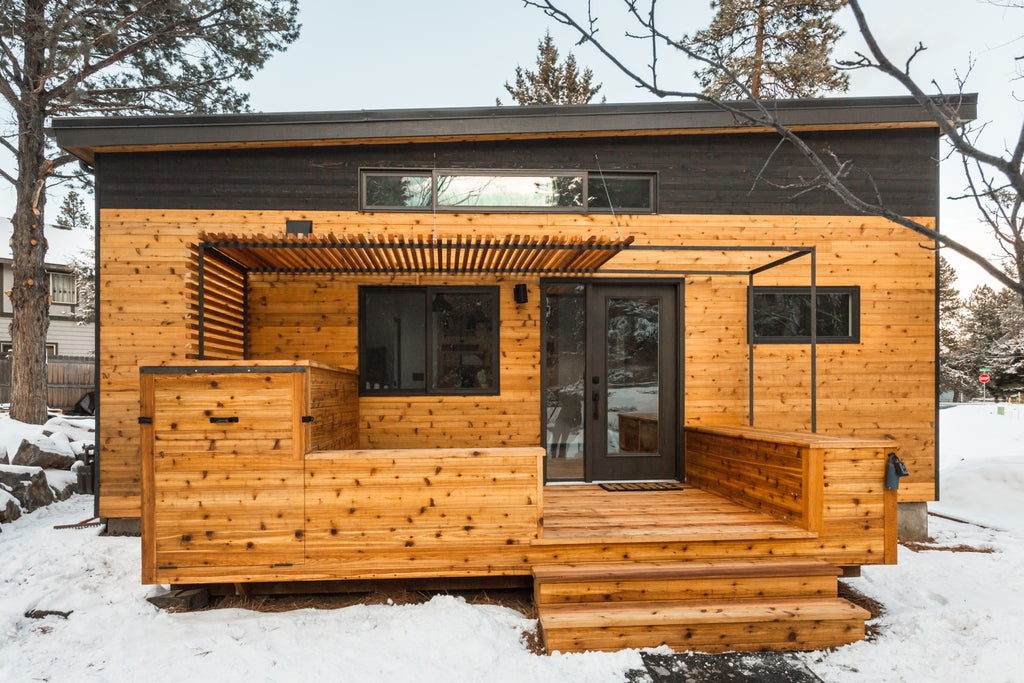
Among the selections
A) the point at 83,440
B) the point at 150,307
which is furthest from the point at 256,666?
the point at 83,440

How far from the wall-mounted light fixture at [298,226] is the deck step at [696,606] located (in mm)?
3873

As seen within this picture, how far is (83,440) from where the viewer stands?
876 cm

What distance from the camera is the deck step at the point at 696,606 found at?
347cm

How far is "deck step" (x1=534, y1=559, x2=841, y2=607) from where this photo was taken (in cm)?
373

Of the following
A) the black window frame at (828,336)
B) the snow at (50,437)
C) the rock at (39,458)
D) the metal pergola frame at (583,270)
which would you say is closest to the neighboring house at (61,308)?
the snow at (50,437)

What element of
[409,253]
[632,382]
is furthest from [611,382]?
[409,253]

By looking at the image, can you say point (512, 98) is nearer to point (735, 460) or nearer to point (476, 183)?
point (476, 183)

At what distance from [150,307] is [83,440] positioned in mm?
4533

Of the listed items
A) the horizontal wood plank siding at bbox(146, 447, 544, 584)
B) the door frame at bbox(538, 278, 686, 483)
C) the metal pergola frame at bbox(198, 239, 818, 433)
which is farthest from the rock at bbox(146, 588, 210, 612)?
the door frame at bbox(538, 278, 686, 483)

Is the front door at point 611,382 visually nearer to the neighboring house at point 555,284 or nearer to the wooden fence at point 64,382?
the neighboring house at point 555,284

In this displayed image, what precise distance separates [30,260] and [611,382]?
29.4ft

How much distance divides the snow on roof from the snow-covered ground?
18.8m

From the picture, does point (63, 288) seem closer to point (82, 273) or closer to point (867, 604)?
point (82, 273)

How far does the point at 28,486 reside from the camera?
21.9 feet
